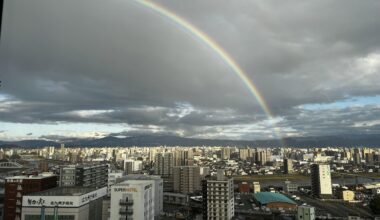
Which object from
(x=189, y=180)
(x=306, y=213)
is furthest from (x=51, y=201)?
(x=189, y=180)

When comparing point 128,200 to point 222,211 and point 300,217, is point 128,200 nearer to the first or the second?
point 222,211

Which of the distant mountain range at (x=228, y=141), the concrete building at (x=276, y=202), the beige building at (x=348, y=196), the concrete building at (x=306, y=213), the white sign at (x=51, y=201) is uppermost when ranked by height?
the distant mountain range at (x=228, y=141)

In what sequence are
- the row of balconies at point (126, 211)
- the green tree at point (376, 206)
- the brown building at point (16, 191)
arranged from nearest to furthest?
the row of balconies at point (126, 211) → the brown building at point (16, 191) → the green tree at point (376, 206)

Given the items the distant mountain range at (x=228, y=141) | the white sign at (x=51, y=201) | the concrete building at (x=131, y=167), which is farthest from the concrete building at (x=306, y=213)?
the distant mountain range at (x=228, y=141)

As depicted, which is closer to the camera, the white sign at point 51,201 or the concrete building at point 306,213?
the white sign at point 51,201

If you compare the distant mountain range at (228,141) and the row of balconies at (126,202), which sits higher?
the distant mountain range at (228,141)

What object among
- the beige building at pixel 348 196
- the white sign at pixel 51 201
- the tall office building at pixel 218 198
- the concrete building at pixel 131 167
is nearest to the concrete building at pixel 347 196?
the beige building at pixel 348 196

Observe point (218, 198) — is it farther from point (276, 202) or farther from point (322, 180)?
point (322, 180)

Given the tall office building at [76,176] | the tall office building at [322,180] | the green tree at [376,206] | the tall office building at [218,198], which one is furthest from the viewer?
the tall office building at [322,180]

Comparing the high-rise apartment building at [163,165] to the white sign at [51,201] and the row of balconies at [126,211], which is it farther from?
the row of balconies at [126,211]
